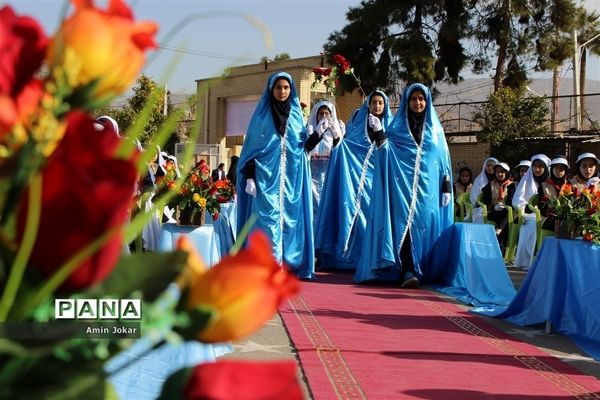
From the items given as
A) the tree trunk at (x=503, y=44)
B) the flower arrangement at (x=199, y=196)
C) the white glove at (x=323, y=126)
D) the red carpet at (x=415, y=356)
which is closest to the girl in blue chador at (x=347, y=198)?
the white glove at (x=323, y=126)

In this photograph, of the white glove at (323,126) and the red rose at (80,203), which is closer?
the red rose at (80,203)

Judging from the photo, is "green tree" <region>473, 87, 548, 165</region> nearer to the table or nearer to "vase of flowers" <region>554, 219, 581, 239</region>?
the table

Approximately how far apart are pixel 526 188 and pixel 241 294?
10971 mm

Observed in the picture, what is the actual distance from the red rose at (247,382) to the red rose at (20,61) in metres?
0.22

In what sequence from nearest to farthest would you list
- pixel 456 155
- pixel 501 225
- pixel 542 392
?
1. pixel 542 392
2. pixel 501 225
3. pixel 456 155

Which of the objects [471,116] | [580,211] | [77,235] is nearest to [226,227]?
[580,211]

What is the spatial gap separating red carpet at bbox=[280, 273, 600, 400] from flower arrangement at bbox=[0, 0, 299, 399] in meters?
3.20

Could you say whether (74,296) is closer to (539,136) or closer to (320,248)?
(320,248)

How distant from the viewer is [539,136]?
20.2 m

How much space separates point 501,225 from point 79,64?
11.6 metres

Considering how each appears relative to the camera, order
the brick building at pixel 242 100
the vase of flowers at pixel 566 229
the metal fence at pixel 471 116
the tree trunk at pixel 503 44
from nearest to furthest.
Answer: the vase of flowers at pixel 566 229 < the tree trunk at pixel 503 44 < the metal fence at pixel 471 116 < the brick building at pixel 242 100

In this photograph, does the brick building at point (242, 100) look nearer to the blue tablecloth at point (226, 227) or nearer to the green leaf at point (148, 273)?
the blue tablecloth at point (226, 227)

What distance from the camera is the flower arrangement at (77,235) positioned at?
54cm

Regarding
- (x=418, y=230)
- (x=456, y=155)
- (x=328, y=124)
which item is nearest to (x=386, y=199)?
(x=418, y=230)
